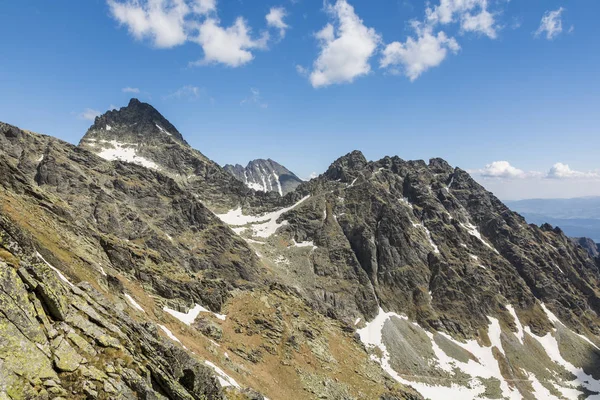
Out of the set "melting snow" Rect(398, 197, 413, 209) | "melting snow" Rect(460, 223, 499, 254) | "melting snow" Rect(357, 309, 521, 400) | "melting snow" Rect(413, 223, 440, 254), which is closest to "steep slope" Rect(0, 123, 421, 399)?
"melting snow" Rect(357, 309, 521, 400)

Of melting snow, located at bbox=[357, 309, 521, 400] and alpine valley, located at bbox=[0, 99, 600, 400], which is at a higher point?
alpine valley, located at bbox=[0, 99, 600, 400]

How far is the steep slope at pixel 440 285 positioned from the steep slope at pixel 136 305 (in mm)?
31581

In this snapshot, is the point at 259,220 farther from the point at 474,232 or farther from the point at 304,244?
the point at 474,232

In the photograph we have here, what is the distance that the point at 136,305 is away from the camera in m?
45.7

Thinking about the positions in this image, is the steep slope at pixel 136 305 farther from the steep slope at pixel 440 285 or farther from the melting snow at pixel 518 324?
the melting snow at pixel 518 324

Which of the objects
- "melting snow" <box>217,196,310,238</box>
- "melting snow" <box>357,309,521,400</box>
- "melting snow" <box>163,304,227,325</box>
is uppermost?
"melting snow" <box>217,196,310,238</box>

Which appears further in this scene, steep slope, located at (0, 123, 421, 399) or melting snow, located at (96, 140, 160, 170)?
melting snow, located at (96, 140, 160, 170)

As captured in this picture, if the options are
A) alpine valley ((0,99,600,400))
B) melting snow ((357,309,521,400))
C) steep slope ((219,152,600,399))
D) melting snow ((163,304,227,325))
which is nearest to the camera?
alpine valley ((0,99,600,400))

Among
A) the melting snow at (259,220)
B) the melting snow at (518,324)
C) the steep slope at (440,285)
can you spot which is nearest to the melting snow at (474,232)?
the steep slope at (440,285)

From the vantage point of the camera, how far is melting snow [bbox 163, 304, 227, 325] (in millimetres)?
56625

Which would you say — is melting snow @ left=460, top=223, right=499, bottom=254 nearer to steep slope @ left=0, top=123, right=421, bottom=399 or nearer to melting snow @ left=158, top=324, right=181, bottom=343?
steep slope @ left=0, top=123, right=421, bottom=399

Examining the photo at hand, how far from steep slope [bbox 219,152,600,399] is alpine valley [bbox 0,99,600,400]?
79 centimetres

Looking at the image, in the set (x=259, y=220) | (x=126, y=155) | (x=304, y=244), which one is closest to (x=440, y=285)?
(x=304, y=244)

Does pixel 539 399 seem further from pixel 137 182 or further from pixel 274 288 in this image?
pixel 137 182
